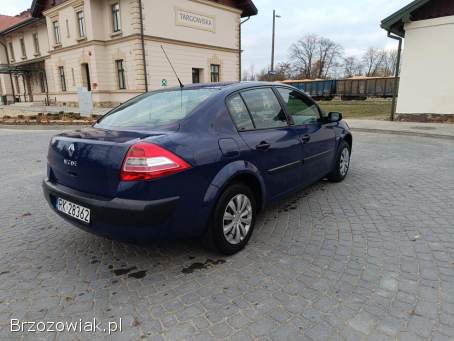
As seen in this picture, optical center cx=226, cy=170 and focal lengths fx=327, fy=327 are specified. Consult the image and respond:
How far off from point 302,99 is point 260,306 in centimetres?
296

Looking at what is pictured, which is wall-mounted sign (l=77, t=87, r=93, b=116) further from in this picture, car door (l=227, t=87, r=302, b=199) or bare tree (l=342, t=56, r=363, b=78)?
bare tree (l=342, t=56, r=363, b=78)

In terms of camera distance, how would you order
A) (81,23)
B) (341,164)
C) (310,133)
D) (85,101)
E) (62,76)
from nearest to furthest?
(310,133)
(341,164)
(85,101)
(81,23)
(62,76)

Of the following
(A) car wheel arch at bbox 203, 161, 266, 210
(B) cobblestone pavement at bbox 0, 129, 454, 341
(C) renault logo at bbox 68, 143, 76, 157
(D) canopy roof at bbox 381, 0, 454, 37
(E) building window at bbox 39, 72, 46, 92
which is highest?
(D) canopy roof at bbox 381, 0, 454, 37

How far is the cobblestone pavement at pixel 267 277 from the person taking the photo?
7.11 ft

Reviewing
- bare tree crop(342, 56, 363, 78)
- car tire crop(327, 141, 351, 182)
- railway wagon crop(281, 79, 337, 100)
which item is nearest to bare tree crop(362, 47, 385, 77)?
bare tree crop(342, 56, 363, 78)

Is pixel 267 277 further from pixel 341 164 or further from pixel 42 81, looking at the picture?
pixel 42 81

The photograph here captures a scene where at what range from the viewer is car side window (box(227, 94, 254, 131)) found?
3170 millimetres

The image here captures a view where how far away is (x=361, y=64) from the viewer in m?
78.8

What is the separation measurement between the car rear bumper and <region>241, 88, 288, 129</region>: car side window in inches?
54.9

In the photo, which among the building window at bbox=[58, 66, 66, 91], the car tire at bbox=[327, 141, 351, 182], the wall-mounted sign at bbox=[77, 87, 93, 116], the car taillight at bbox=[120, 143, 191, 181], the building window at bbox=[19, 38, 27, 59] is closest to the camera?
the car taillight at bbox=[120, 143, 191, 181]

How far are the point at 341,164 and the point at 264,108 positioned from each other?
233cm

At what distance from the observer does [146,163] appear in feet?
7.98

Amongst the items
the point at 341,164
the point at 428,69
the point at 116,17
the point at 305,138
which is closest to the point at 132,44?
the point at 116,17

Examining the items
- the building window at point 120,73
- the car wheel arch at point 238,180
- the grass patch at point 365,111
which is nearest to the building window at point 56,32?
the building window at point 120,73
